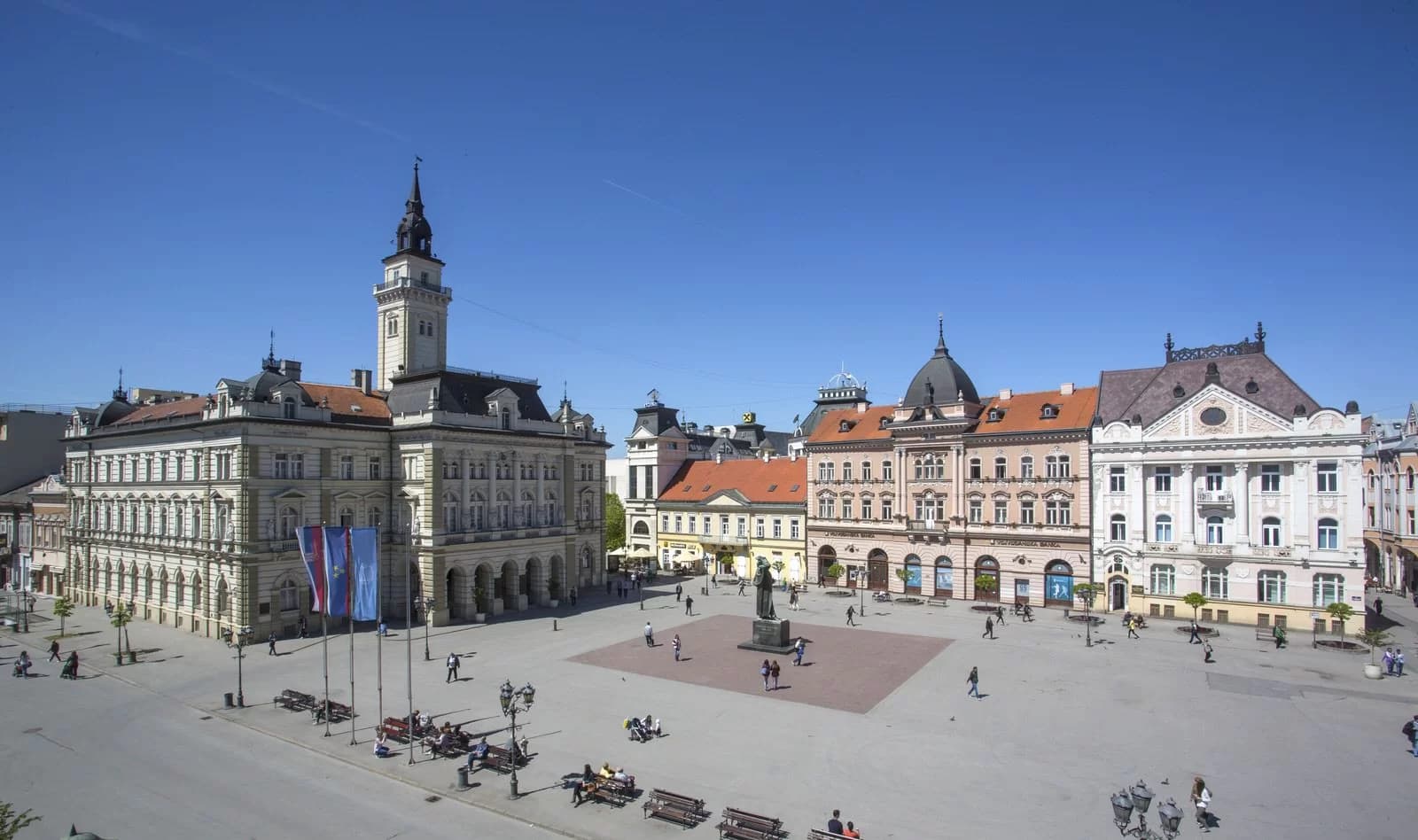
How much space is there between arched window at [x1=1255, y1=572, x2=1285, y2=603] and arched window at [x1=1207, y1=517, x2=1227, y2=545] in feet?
9.26

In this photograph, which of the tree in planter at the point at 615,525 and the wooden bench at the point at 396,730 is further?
the tree in planter at the point at 615,525

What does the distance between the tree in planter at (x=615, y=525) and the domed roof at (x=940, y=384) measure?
3316cm

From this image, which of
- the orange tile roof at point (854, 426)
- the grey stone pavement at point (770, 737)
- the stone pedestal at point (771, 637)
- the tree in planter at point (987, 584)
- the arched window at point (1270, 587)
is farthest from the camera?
the orange tile roof at point (854, 426)

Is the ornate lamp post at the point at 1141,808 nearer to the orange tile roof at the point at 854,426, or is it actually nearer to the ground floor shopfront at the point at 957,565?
the ground floor shopfront at the point at 957,565

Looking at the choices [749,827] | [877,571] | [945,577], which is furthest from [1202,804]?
[877,571]

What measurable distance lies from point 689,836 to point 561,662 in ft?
64.1

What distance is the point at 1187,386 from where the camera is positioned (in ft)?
173

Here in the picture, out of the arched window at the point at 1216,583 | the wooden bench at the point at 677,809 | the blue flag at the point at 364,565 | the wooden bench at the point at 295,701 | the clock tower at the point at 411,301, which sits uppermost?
the clock tower at the point at 411,301

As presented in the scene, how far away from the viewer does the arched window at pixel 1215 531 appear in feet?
160

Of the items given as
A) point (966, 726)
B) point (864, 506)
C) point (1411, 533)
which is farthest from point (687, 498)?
point (1411, 533)

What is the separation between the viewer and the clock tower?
194 ft

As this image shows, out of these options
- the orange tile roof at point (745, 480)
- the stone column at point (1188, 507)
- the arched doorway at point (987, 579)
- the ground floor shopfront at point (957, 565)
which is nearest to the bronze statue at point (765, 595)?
the ground floor shopfront at point (957, 565)

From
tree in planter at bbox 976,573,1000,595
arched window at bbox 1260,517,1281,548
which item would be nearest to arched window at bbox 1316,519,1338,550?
arched window at bbox 1260,517,1281,548

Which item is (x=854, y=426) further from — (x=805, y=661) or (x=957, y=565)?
(x=805, y=661)
